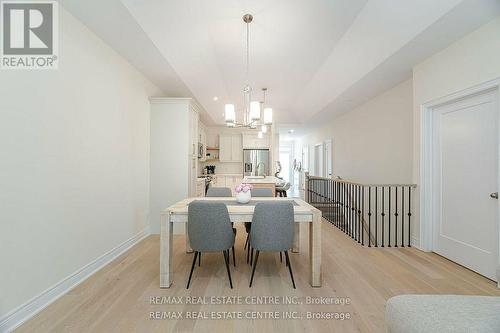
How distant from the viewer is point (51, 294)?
6.67ft

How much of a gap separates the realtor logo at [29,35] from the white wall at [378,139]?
15.5 ft

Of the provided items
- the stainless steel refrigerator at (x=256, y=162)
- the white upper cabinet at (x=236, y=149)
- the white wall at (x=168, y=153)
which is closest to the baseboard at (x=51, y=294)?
the white wall at (x=168, y=153)

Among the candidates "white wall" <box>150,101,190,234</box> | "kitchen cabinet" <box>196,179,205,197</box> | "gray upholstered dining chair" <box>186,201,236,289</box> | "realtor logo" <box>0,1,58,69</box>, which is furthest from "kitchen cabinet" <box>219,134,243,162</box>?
"realtor logo" <box>0,1,58,69</box>

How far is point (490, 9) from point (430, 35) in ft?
1.50

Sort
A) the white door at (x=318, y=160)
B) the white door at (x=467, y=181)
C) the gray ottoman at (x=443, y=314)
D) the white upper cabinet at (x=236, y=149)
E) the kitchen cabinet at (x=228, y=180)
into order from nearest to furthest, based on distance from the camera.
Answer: the gray ottoman at (x=443, y=314), the white door at (x=467, y=181), the kitchen cabinet at (x=228, y=180), the white upper cabinet at (x=236, y=149), the white door at (x=318, y=160)

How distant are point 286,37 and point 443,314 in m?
3.40

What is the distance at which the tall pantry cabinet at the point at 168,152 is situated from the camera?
4.02 m

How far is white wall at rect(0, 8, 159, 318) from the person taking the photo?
173 centimetres

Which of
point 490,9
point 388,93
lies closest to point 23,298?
point 490,9

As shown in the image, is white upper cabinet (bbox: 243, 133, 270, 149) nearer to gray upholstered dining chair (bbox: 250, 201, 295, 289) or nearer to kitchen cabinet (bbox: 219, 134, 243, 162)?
kitchen cabinet (bbox: 219, 134, 243, 162)

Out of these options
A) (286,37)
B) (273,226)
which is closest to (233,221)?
(273,226)

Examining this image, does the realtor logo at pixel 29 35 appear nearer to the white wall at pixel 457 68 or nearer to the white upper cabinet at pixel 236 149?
the white wall at pixel 457 68

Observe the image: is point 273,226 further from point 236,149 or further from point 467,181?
point 236,149

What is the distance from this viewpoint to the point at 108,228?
2.88 metres
